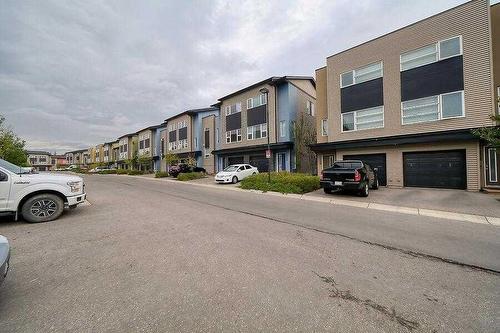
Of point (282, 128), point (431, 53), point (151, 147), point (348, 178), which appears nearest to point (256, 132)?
point (282, 128)

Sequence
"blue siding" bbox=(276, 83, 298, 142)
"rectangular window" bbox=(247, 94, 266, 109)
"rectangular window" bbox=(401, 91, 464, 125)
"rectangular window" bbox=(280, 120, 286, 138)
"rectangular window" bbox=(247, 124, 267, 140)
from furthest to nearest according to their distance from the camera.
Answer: "rectangular window" bbox=(247, 94, 266, 109) → "rectangular window" bbox=(247, 124, 267, 140) → "rectangular window" bbox=(280, 120, 286, 138) → "blue siding" bbox=(276, 83, 298, 142) → "rectangular window" bbox=(401, 91, 464, 125)

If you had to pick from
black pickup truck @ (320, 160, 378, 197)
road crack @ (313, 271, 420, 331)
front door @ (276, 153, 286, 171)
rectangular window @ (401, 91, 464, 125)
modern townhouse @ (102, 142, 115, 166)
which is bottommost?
road crack @ (313, 271, 420, 331)

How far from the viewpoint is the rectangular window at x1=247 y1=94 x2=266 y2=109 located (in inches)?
1056

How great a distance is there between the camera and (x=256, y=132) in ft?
89.9

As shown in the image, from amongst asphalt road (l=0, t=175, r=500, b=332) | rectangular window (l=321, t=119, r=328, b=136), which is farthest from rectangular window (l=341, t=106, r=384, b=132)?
asphalt road (l=0, t=175, r=500, b=332)

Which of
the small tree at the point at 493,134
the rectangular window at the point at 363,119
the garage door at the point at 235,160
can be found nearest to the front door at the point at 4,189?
the small tree at the point at 493,134

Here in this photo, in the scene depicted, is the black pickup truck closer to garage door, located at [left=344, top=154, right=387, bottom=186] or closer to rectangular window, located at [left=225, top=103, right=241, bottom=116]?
garage door, located at [left=344, top=154, right=387, bottom=186]

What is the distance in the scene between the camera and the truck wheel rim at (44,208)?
6686 millimetres

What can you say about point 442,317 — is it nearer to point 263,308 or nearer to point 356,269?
point 356,269

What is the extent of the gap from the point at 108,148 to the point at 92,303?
9264cm

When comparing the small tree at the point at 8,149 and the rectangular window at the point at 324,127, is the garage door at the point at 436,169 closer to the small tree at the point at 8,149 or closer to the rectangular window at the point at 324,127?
the rectangular window at the point at 324,127

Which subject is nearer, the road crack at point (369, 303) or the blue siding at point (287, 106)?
the road crack at point (369, 303)

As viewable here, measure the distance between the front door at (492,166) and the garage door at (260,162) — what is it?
57.4 ft

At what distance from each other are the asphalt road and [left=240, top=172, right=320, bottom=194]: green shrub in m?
7.59
